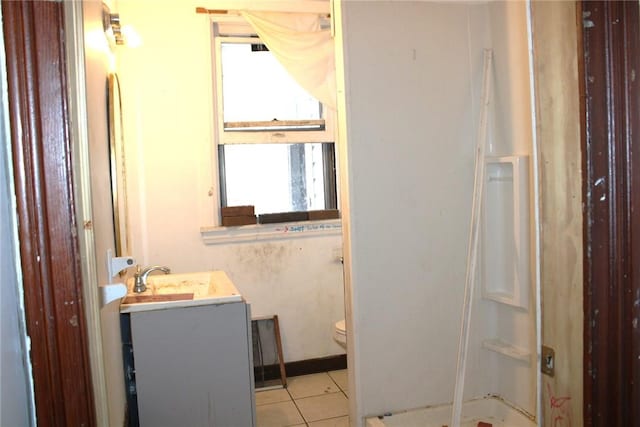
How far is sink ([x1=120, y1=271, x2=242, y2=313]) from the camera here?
212 cm

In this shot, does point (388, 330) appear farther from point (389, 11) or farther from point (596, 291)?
point (596, 291)

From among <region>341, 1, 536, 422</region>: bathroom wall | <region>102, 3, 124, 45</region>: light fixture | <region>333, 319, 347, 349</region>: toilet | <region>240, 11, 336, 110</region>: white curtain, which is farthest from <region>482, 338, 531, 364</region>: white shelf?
<region>102, 3, 124, 45</region>: light fixture

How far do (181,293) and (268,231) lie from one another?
3.50 feet

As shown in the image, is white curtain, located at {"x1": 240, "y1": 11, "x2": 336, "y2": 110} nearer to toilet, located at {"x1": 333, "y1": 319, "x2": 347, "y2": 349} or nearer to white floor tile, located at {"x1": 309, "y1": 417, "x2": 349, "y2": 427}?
toilet, located at {"x1": 333, "y1": 319, "x2": 347, "y2": 349}

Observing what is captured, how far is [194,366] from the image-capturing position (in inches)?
84.6

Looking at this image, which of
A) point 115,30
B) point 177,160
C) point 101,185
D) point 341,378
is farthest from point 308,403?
point 115,30

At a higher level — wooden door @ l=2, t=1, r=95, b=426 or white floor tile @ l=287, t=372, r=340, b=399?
wooden door @ l=2, t=1, r=95, b=426

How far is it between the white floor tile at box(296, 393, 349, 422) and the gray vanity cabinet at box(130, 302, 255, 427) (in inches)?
33.5

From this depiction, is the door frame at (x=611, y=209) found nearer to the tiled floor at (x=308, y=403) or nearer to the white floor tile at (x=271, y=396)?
the tiled floor at (x=308, y=403)

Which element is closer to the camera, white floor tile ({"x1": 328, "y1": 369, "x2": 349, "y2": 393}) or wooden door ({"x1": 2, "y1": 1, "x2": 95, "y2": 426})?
wooden door ({"x1": 2, "y1": 1, "x2": 95, "y2": 426})

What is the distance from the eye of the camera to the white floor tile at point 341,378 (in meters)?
3.38

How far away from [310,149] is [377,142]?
4.40 feet

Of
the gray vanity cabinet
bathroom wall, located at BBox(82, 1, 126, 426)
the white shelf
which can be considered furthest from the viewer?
the white shelf

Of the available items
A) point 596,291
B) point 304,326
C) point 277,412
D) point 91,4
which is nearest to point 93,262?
point 91,4
